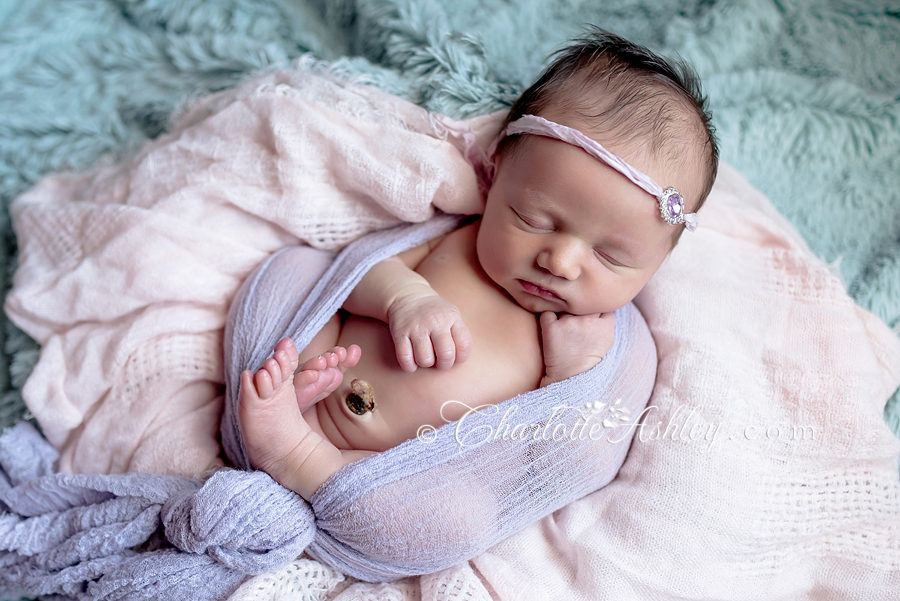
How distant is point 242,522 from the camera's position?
109 centimetres

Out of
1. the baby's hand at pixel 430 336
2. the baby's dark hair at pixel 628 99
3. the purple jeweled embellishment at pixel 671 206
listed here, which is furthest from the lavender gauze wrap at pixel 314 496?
the baby's dark hair at pixel 628 99

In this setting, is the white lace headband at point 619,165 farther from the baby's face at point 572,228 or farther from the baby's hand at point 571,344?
the baby's hand at point 571,344

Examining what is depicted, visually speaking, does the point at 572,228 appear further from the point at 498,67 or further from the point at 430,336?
the point at 498,67

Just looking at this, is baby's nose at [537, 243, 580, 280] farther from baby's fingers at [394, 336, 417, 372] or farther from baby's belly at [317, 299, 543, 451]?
baby's fingers at [394, 336, 417, 372]

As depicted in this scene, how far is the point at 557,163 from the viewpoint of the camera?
3.94 feet

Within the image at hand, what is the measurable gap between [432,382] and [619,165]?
52 cm

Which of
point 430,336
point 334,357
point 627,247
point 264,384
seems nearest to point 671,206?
point 627,247

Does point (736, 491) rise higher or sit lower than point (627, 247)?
lower

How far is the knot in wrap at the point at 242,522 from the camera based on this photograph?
3.55ft

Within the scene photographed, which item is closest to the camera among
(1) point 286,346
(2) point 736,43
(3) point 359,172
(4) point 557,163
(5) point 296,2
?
(1) point 286,346

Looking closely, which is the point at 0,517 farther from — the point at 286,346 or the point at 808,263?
the point at 808,263

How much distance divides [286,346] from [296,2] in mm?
1214

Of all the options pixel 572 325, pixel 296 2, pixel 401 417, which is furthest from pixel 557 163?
pixel 296 2

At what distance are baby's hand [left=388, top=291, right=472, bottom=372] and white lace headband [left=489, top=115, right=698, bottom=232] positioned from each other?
14.4 inches
